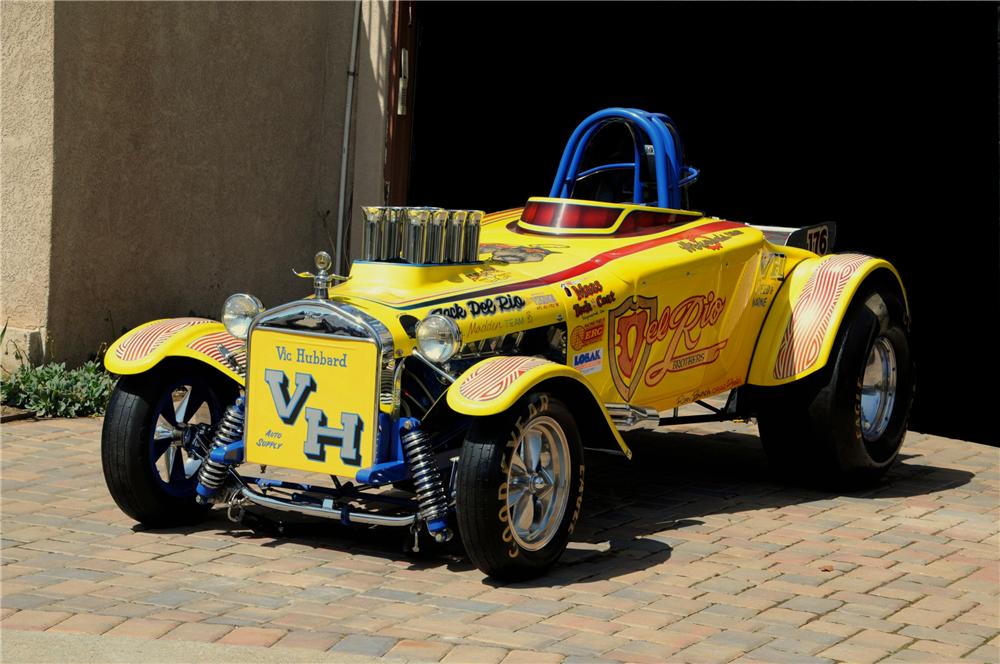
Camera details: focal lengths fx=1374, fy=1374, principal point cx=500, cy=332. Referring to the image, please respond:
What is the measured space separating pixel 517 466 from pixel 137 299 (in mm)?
4762

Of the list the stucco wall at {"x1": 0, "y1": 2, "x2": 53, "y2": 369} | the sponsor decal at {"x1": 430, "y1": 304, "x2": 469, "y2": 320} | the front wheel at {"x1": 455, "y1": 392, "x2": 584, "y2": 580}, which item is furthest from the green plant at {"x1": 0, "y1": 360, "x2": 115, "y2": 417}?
the front wheel at {"x1": 455, "y1": 392, "x2": 584, "y2": 580}

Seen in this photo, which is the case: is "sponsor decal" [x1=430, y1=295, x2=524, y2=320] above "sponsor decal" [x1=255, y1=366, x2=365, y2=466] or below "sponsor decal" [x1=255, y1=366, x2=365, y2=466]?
above

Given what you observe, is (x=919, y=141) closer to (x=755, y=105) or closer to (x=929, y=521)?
(x=755, y=105)

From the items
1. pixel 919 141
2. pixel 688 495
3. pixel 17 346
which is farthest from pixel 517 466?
pixel 919 141

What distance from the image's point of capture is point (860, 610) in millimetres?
5285

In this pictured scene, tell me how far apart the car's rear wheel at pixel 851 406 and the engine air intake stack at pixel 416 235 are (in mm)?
2090

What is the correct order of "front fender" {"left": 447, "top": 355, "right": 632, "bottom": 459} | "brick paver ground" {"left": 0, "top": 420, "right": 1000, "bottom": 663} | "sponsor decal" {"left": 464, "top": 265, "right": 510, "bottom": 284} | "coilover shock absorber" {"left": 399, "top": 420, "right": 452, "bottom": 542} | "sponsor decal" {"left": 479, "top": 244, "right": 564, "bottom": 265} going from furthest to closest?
"sponsor decal" {"left": 479, "top": 244, "right": 564, "bottom": 265} → "sponsor decal" {"left": 464, "top": 265, "right": 510, "bottom": 284} → "coilover shock absorber" {"left": 399, "top": 420, "right": 452, "bottom": 542} → "front fender" {"left": 447, "top": 355, "right": 632, "bottom": 459} → "brick paver ground" {"left": 0, "top": 420, "right": 1000, "bottom": 663}

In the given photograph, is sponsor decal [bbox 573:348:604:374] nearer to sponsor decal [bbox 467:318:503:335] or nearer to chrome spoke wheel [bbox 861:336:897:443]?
sponsor decal [bbox 467:318:503:335]

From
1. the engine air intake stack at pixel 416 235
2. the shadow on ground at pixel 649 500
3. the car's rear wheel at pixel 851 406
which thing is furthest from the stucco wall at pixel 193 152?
the car's rear wheel at pixel 851 406

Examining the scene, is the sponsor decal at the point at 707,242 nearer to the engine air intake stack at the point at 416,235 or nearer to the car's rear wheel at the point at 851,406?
the car's rear wheel at the point at 851,406

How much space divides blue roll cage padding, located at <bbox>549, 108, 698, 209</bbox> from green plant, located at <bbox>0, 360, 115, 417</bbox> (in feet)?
10.3

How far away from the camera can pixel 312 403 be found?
562cm

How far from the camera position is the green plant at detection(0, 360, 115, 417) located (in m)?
8.36

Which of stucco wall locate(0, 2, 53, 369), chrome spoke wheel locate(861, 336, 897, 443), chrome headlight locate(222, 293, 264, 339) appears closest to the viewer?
chrome headlight locate(222, 293, 264, 339)
